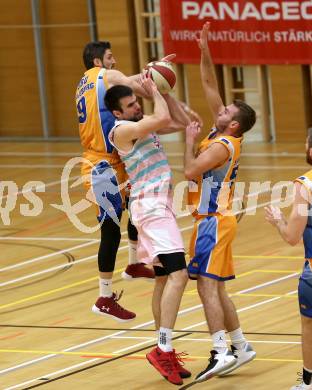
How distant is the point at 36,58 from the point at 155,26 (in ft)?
8.84

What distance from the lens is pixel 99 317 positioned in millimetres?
11688

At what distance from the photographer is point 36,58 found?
23109mm

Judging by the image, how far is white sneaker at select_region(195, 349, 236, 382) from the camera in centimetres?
902

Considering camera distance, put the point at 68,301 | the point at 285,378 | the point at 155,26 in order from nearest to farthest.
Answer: the point at 285,378
the point at 68,301
the point at 155,26

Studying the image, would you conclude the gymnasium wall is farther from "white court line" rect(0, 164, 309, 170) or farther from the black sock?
the black sock

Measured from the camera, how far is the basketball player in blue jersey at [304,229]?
319 inches

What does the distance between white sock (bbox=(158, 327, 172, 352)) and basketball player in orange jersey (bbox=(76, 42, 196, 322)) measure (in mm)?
1561

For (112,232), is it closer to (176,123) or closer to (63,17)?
(176,123)

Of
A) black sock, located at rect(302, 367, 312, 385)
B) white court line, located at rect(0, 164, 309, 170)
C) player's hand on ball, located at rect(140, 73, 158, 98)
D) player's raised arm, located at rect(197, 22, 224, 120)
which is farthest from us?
white court line, located at rect(0, 164, 309, 170)

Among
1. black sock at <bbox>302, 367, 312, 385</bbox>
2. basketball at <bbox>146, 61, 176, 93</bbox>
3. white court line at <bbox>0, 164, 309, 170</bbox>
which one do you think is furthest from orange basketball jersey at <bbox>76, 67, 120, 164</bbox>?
white court line at <bbox>0, 164, 309, 170</bbox>

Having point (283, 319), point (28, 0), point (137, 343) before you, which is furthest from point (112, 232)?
point (28, 0)

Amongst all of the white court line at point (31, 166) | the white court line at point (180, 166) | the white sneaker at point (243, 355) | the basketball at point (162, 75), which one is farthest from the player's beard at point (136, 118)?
the white court line at point (31, 166)

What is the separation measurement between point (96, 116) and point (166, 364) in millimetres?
2466

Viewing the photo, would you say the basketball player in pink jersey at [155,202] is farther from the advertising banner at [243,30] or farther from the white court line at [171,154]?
the advertising banner at [243,30]
